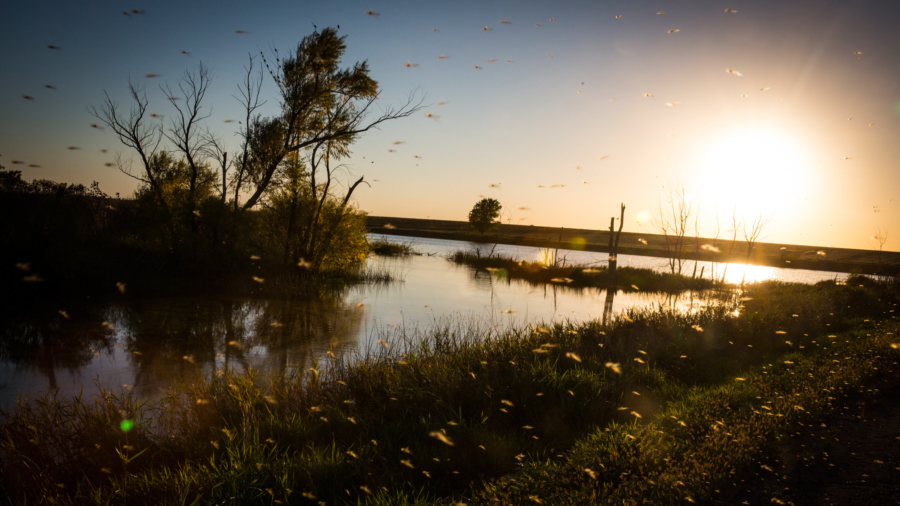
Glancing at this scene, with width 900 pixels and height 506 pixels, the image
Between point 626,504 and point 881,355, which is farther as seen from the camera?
point 881,355

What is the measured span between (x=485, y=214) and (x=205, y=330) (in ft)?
248

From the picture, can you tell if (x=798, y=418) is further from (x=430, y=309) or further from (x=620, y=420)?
(x=430, y=309)

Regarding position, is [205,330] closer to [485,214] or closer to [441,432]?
[441,432]

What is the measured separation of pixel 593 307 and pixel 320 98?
16964 mm

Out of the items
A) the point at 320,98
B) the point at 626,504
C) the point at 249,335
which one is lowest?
the point at 249,335

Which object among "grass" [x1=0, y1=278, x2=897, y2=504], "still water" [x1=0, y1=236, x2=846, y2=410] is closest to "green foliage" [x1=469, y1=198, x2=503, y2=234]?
"still water" [x1=0, y1=236, x2=846, y2=410]

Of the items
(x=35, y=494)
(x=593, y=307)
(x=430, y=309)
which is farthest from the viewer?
(x=593, y=307)

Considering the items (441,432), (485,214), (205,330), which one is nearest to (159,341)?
(205,330)

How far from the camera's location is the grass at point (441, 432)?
4461 millimetres

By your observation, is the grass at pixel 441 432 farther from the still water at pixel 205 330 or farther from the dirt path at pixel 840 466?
the still water at pixel 205 330

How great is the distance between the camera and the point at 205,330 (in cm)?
1348

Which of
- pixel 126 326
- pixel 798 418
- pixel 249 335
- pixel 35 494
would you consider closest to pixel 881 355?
pixel 798 418

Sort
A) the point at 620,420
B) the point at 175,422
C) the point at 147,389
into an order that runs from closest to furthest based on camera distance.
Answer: the point at 175,422 → the point at 620,420 → the point at 147,389

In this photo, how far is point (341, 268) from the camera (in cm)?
2616
